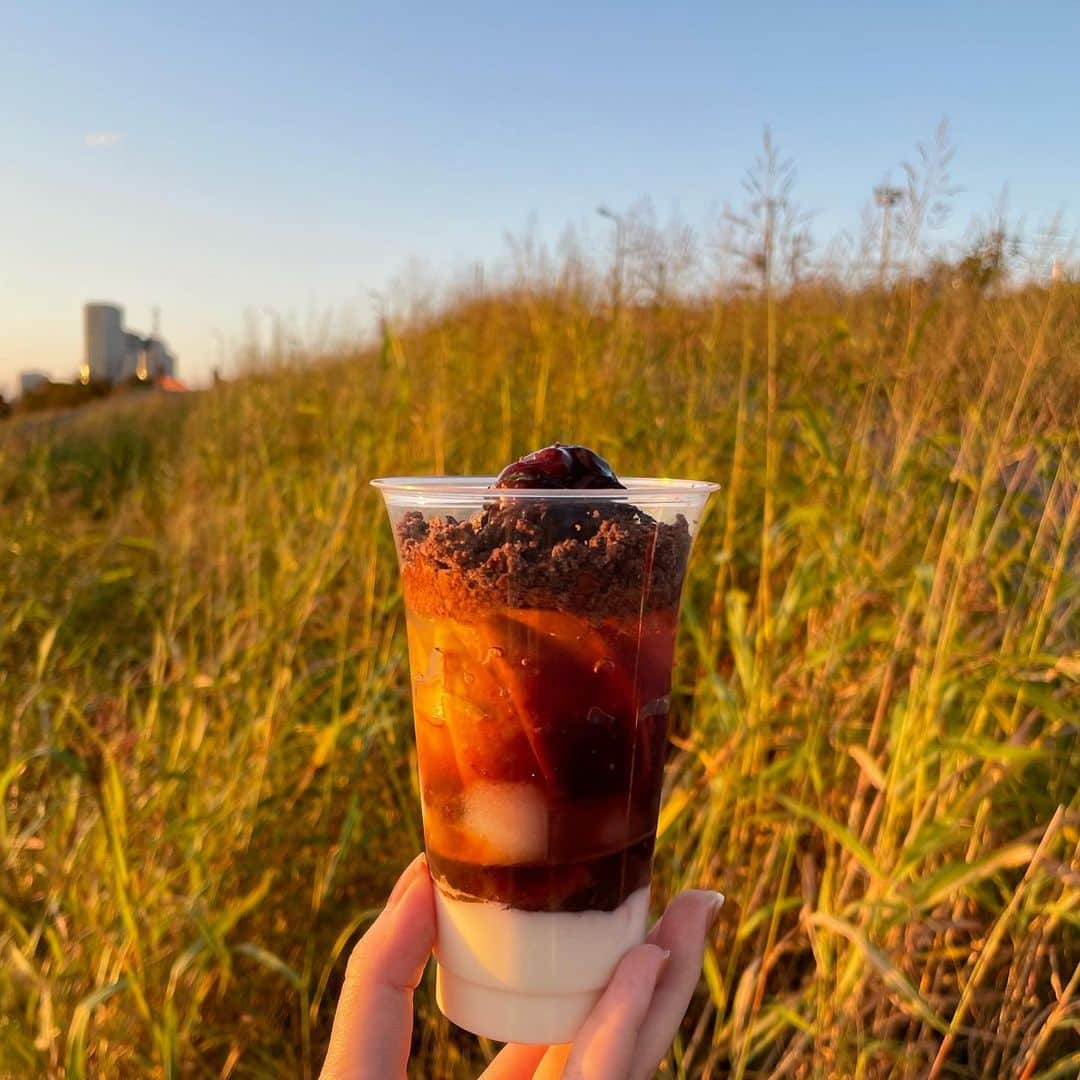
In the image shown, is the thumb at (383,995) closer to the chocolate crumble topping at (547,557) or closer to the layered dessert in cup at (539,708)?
the layered dessert in cup at (539,708)

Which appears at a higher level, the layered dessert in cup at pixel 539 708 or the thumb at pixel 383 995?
the layered dessert in cup at pixel 539 708

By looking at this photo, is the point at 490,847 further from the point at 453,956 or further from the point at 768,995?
the point at 768,995

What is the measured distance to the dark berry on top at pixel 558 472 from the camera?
0.79 m

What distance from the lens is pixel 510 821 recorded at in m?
0.81

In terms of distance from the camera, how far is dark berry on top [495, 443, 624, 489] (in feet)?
2.58

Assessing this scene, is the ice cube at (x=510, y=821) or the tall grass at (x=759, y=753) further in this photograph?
the tall grass at (x=759, y=753)

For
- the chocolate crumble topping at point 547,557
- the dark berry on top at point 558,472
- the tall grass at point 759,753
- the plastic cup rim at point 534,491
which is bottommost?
the tall grass at point 759,753

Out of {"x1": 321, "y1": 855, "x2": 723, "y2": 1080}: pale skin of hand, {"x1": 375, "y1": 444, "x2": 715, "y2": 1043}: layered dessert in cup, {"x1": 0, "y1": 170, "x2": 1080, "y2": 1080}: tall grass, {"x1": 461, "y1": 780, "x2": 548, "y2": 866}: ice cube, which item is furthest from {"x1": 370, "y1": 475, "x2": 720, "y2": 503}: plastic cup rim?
{"x1": 0, "y1": 170, "x2": 1080, "y2": 1080}: tall grass

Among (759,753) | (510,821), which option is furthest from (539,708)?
(759,753)

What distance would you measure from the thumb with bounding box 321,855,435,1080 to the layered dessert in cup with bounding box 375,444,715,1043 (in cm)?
4

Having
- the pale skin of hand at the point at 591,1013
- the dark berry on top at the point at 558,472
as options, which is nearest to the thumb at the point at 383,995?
the pale skin of hand at the point at 591,1013

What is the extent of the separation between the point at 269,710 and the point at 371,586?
0.47 m

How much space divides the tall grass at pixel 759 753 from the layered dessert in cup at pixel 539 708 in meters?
0.55

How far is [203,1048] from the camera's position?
4.83ft
